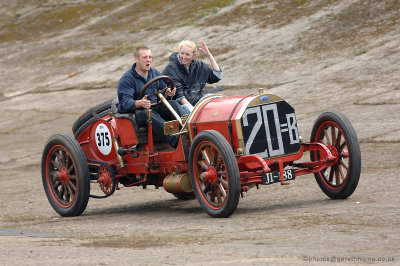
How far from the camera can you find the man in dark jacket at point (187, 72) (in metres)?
8.91

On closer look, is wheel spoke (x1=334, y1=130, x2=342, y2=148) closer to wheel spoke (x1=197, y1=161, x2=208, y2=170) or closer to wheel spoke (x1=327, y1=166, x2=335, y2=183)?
wheel spoke (x1=327, y1=166, x2=335, y2=183)

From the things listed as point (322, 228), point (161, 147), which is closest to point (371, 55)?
point (161, 147)

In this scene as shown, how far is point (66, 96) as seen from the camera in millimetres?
20469

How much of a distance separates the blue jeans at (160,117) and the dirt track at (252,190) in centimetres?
80

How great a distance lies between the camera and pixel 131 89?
8438mm

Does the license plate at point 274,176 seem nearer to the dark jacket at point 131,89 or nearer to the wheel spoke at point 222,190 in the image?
the wheel spoke at point 222,190

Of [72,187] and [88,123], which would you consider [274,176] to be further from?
[88,123]

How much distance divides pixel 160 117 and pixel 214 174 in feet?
4.19

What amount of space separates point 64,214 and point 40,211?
0.70 metres

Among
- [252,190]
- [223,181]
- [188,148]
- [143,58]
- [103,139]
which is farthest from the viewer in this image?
[252,190]

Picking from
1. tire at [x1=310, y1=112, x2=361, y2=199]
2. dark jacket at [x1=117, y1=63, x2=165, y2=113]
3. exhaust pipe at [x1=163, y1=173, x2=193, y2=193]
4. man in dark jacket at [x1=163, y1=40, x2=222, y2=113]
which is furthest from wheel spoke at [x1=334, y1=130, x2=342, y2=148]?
dark jacket at [x1=117, y1=63, x2=165, y2=113]

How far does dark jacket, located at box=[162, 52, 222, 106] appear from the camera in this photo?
8.93 meters

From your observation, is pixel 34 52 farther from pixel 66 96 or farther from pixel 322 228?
pixel 322 228

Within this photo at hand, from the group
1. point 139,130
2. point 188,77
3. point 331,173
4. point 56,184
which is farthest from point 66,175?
point 331,173
